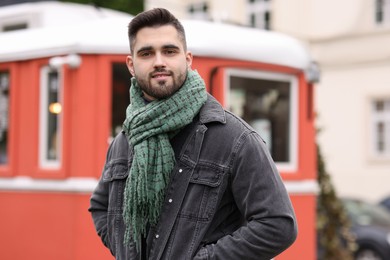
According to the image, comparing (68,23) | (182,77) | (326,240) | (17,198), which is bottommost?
(326,240)

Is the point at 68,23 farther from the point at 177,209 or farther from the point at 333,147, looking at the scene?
the point at 333,147

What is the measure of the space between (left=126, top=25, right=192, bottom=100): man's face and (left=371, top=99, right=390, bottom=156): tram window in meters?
18.4


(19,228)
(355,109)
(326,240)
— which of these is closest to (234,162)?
(19,228)

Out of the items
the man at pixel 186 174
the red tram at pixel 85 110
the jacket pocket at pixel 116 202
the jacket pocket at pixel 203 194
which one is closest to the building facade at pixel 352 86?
the red tram at pixel 85 110

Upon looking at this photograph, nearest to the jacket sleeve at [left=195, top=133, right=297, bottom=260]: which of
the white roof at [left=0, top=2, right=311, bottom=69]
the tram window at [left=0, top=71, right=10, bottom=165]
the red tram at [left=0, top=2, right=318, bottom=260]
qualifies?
the red tram at [left=0, top=2, right=318, bottom=260]

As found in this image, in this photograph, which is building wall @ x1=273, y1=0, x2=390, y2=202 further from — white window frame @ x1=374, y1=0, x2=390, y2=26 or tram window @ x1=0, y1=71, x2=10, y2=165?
tram window @ x1=0, y1=71, x2=10, y2=165

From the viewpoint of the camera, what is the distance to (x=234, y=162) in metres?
2.66

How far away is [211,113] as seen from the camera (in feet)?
9.03

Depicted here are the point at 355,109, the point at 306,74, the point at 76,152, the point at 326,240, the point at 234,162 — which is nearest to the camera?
the point at 234,162

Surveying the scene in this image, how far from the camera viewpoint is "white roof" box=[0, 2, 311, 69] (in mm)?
6281

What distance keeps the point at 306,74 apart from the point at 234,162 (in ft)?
14.7

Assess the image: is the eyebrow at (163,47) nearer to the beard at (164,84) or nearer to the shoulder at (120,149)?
the beard at (164,84)

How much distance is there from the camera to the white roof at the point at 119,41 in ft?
20.6

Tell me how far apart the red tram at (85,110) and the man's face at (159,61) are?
11.1 feet
